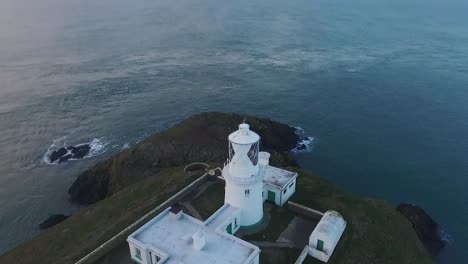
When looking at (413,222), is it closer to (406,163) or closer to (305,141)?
(406,163)

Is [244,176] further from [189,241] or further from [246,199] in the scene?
[189,241]

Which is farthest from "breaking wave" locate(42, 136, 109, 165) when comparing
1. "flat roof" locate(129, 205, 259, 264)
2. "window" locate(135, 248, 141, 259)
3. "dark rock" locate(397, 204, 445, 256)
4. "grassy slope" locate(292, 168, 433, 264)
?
"dark rock" locate(397, 204, 445, 256)

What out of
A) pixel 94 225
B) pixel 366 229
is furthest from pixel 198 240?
pixel 366 229

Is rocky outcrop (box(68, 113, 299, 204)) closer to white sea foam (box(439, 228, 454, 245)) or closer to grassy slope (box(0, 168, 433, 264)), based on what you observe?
grassy slope (box(0, 168, 433, 264))

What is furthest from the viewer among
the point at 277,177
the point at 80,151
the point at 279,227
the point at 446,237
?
the point at 80,151

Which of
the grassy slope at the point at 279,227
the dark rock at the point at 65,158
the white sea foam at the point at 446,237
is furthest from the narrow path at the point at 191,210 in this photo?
the dark rock at the point at 65,158

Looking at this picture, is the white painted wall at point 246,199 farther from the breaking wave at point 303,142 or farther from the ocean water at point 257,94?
the breaking wave at point 303,142
